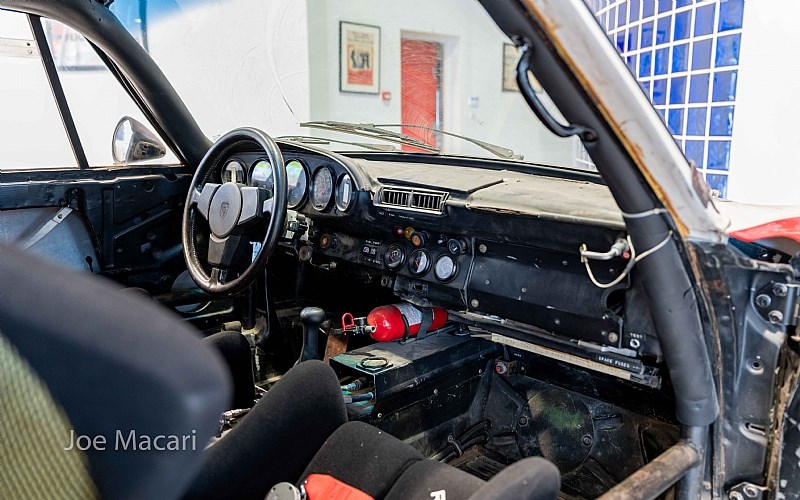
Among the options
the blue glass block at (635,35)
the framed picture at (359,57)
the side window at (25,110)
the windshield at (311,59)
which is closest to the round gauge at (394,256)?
the side window at (25,110)

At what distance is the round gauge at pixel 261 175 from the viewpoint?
2.19 metres

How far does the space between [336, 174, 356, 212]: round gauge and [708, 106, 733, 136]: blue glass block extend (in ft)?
9.20

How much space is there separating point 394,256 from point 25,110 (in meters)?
1.64

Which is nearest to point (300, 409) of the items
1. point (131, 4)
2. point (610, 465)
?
point (610, 465)

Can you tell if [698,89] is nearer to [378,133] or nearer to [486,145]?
[486,145]

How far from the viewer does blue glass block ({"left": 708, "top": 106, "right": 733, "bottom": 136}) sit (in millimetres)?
3750

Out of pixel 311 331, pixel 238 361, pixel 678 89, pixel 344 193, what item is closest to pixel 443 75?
pixel 678 89

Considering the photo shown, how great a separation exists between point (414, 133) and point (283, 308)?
3.19ft

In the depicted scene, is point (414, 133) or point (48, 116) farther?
point (414, 133)

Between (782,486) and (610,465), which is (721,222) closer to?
(782,486)

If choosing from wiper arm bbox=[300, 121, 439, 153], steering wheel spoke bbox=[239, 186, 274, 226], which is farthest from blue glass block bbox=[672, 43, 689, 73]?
steering wheel spoke bbox=[239, 186, 274, 226]

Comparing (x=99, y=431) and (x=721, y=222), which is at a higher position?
(x=721, y=222)

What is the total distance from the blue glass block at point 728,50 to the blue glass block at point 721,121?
275 millimetres

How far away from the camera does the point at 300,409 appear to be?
1.22 m
